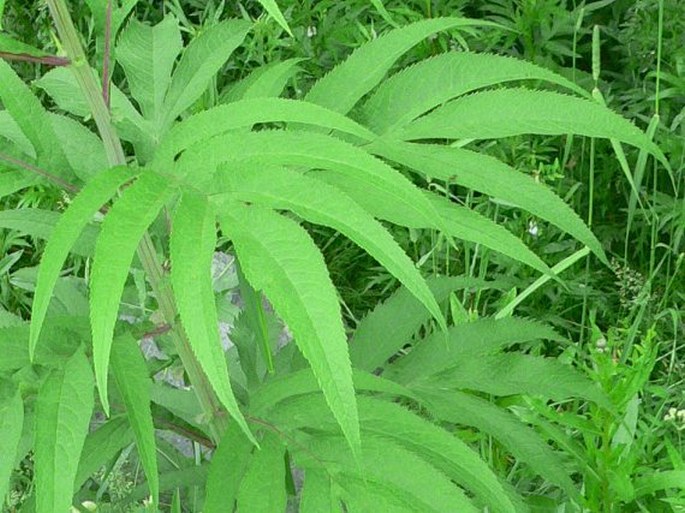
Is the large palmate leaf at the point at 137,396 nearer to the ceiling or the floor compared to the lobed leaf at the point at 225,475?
nearer to the ceiling

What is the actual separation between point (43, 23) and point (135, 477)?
1403 millimetres

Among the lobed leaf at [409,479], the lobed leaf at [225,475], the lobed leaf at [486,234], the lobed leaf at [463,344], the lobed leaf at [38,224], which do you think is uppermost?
the lobed leaf at [38,224]

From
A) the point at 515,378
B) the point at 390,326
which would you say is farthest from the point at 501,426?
the point at 390,326

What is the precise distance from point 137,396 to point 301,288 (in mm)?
300

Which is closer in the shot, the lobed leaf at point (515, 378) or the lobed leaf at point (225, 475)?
the lobed leaf at point (225, 475)

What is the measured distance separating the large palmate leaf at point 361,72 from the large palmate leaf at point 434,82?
20mm

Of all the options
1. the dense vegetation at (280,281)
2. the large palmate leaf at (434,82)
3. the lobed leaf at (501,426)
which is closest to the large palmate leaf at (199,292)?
the dense vegetation at (280,281)

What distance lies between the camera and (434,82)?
105 centimetres

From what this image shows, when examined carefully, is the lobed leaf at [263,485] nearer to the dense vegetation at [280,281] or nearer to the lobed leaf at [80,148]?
the dense vegetation at [280,281]

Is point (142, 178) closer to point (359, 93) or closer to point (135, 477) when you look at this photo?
point (359, 93)

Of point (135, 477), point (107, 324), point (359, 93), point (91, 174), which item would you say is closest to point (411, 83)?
point (359, 93)

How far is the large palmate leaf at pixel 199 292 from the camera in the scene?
0.76 metres

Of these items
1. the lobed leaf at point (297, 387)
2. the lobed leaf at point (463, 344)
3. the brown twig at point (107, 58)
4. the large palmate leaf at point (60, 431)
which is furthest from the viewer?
the lobed leaf at point (463, 344)

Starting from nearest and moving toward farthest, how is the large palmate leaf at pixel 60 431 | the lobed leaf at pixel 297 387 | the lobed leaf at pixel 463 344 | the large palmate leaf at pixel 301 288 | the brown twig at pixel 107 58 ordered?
the large palmate leaf at pixel 301 288
the large palmate leaf at pixel 60 431
the brown twig at pixel 107 58
the lobed leaf at pixel 297 387
the lobed leaf at pixel 463 344
